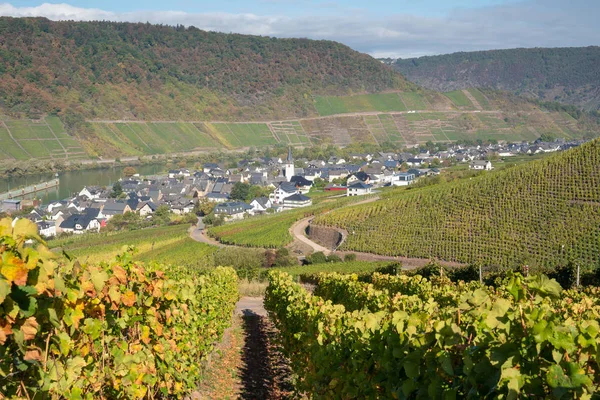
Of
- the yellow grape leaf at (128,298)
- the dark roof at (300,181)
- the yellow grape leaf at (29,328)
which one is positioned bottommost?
the dark roof at (300,181)

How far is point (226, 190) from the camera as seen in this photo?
301 feet

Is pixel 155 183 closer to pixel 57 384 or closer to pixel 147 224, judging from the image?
pixel 147 224

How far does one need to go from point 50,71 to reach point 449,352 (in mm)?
181129

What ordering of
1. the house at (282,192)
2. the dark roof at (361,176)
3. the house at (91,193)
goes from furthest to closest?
1. the dark roof at (361,176)
2. the house at (91,193)
3. the house at (282,192)

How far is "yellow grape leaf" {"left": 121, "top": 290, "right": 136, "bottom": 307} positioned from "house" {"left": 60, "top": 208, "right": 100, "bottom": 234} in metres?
67.2

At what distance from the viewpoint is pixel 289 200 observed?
8062cm

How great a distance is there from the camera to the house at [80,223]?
71.0 m

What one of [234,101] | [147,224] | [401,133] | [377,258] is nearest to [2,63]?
[234,101]

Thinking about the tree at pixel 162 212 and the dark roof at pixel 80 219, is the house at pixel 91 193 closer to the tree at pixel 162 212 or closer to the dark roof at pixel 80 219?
the dark roof at pixel 80 219

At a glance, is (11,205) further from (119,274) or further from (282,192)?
(119,274)

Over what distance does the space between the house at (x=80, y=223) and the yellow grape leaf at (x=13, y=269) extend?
7056 cm

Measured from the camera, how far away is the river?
3754 inches

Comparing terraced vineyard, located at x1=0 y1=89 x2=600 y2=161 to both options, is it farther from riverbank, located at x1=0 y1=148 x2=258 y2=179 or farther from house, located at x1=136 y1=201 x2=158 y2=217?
Answer: house, located at x1=136 y1=201 x2=158 y2=217

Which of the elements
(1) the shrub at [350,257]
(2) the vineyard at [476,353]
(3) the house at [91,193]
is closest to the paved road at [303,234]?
(1) the shrub at [350,257]
